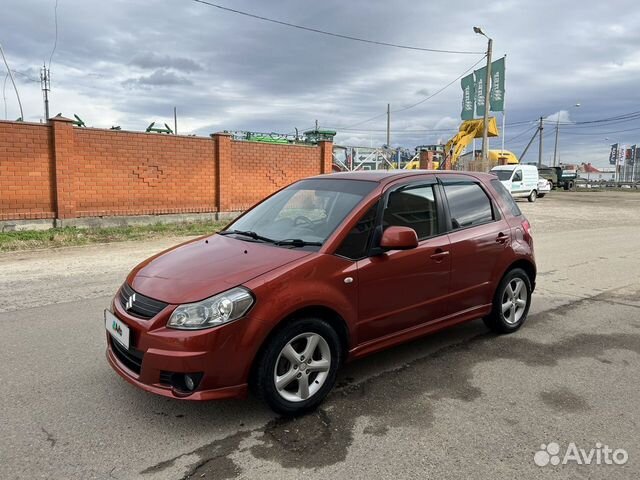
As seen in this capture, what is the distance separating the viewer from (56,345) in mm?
4609

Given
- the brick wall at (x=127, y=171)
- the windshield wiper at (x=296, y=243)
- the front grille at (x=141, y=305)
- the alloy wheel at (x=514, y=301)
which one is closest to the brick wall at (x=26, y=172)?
the brick wall at (x=127, y=171)

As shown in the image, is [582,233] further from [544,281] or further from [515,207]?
[515,207]

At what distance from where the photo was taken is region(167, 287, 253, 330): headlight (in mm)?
3006

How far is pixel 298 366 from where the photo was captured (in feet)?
10.9

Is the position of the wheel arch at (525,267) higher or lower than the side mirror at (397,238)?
lower

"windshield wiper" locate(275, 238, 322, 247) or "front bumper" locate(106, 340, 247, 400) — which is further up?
"windshield wiper" locate(275, 238, 322, 247)

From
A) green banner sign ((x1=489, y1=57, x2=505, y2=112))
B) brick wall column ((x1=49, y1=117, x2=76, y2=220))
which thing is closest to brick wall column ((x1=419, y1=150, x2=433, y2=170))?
green banner sign ((x1=489, y1=57, x2=505, y2=112))

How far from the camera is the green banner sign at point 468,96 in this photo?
2545 cm

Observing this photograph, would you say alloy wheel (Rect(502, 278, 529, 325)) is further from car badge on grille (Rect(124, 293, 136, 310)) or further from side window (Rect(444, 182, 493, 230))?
car badge on grille (Rect(124, 293, 136, 310))

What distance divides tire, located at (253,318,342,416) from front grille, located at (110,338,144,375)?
747 millimetres

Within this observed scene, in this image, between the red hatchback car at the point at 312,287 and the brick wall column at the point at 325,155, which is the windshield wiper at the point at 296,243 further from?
the brick wall column at the point at 325,155

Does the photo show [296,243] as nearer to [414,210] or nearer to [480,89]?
[414,210]

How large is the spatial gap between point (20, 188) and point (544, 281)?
39.7ft

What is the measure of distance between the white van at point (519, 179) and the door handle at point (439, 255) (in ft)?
83.2
